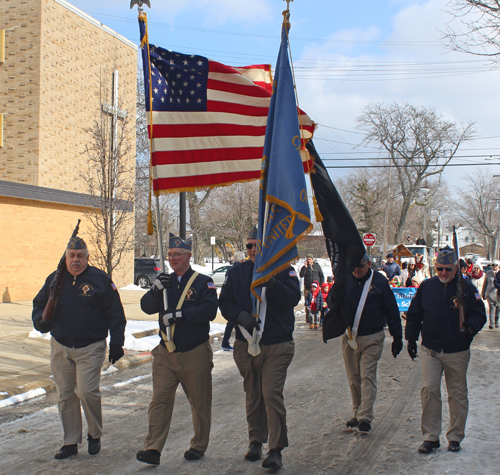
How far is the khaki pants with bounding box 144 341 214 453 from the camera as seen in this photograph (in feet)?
15.6

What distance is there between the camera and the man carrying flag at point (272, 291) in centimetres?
469

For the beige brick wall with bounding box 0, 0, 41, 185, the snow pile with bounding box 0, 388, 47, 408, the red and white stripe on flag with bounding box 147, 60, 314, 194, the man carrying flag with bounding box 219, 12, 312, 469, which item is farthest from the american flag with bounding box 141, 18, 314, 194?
the beige brick wall with bounding box 0, 0, 41, 185

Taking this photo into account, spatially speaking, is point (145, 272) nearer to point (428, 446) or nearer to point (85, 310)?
point (85, 310)

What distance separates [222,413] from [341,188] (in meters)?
69.0

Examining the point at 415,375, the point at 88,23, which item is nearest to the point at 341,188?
the point at 88,23

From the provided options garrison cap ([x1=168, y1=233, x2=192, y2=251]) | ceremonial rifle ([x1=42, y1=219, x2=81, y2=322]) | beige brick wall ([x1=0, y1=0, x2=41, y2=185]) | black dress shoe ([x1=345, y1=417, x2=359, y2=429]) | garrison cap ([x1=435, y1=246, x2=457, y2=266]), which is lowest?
black dress shoe ([x1=345, y1=417, x2=359, y2=429])

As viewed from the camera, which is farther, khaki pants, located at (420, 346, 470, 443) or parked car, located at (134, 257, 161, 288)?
parked car, located at (134, 257, 161, 288)

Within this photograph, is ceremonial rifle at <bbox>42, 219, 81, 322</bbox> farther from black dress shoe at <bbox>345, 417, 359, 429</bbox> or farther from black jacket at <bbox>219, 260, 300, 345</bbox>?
black dress shoe at <bbox>345, 417, 359, 429</bbox>

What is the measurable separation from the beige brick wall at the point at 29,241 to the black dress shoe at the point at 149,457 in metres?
14.1

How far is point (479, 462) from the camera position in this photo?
4.71 metres

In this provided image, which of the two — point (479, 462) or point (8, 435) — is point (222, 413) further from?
point (479, 462)

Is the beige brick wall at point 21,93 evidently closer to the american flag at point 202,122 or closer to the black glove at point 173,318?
the american flag at point 202,122

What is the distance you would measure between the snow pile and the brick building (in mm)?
11585

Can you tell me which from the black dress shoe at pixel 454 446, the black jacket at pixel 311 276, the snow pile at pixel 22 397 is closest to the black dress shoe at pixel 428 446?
the black dress shoe at pixel 454 446
